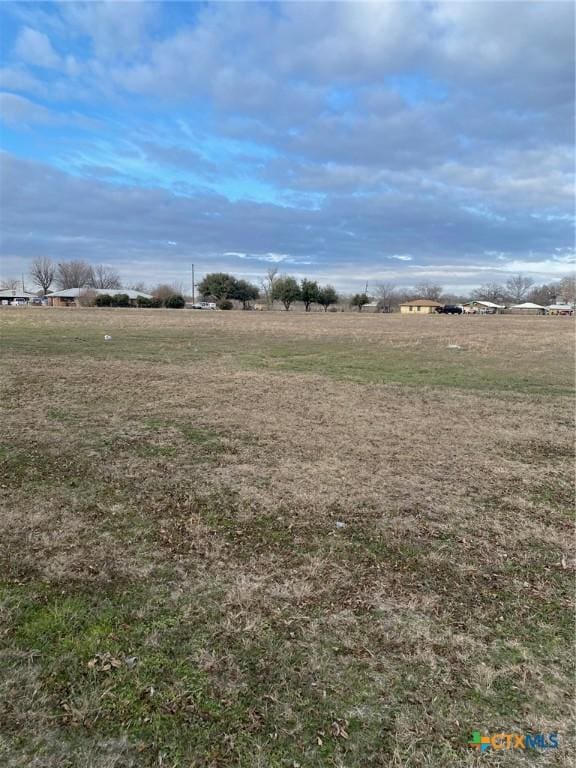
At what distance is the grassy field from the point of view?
1754mm

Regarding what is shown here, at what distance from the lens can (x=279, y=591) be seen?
102 inches

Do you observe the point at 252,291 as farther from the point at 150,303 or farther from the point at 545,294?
the point at 545,294

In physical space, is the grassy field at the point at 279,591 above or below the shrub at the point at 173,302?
below

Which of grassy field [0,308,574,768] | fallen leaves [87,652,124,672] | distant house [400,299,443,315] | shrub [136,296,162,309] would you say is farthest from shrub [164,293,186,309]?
fallen leaves [87,652,124,672]

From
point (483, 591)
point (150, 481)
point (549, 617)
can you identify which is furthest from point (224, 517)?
point (549, 617)

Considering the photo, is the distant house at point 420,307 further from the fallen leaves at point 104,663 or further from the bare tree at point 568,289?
the fallen leaves at point 104,663

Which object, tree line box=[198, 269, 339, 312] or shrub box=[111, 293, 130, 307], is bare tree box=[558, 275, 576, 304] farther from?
shrub box=[111, 293, 130, 307]

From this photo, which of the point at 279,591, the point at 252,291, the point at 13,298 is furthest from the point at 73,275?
the point at 279,591

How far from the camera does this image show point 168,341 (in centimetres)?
1670

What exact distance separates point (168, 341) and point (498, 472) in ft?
46.4

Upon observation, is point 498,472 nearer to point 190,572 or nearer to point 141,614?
point 190,572

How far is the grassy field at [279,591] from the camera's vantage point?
1754 millimetres

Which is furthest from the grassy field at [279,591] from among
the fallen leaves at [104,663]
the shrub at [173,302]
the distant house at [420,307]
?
the distant house at [420,307]

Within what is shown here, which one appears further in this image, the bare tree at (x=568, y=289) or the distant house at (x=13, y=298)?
A: the bare tree at (x=568, y=289)
